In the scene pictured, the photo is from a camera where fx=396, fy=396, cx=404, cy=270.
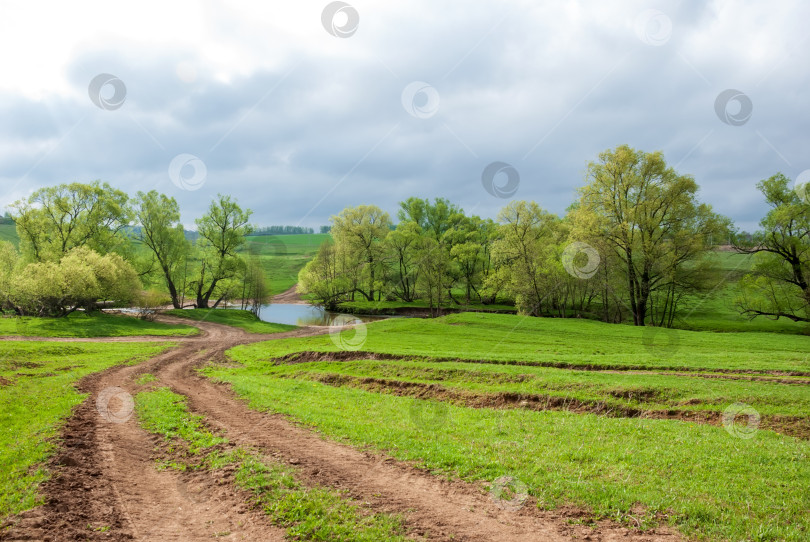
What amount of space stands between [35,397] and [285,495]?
13.2 metres

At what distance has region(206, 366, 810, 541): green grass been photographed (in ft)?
24.0

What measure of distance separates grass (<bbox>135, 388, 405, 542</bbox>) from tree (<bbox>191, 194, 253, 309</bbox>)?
53.0 meters

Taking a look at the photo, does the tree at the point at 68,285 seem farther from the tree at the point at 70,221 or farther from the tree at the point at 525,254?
the tree at the point at 525,254

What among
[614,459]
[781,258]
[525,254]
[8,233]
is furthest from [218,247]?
[8,233]

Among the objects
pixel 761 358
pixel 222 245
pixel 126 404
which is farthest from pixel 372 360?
pixel 222 245

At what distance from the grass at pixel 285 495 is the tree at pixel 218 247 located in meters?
53.0

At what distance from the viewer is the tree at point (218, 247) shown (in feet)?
200

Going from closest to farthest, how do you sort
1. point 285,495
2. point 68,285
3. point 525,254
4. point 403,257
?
point 285,495 → point 68,285 → point 525,254 → point 403,257

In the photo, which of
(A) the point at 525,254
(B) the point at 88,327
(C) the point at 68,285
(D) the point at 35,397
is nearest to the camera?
(D) the point at 35,397

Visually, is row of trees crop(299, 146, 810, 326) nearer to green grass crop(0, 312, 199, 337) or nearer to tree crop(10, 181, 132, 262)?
green grass crop(0, 312, 199, 337)

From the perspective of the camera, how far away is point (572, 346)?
2984 centimetres

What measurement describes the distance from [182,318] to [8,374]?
109ft

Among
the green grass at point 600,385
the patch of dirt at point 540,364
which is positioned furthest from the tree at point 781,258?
the green grass at point 600,385

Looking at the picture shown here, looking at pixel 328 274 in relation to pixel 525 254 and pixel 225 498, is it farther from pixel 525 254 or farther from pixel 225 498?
pixel 225 498
